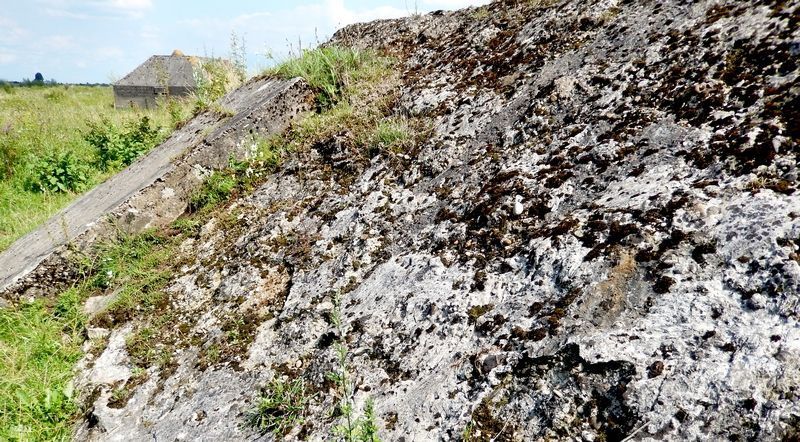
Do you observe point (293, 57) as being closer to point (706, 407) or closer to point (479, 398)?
point (479, 398)

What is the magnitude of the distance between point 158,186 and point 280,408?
12.2 ft

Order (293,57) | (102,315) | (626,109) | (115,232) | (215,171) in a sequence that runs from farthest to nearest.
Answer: (293,57) → (215,171) → (115,232) → (102,315) → (626,109)

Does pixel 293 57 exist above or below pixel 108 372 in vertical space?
above

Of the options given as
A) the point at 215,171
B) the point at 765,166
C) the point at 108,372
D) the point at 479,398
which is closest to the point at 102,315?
the point at 108,372

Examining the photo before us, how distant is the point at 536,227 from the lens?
2824 mm

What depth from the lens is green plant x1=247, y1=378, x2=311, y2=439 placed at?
2.60 metres

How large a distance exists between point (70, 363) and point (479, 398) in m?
3.60

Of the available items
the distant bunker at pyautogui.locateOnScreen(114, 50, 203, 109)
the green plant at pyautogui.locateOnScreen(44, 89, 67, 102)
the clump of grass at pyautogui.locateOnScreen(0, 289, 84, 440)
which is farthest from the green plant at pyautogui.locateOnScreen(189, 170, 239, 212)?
the green plant at pyautogui.locateOnScreen(44, 89, 67, 102)

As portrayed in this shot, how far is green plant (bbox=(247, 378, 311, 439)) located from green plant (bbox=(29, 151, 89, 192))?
754cm

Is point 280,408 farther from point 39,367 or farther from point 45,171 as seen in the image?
point 45,171

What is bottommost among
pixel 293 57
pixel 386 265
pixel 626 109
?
pixel 386 265

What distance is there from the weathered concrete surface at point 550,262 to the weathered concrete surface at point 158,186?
109cm

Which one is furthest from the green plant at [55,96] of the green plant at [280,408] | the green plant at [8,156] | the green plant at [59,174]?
the green plant at [280,408]

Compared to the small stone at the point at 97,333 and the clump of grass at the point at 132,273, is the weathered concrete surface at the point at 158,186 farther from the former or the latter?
the small stone at the point at 97,333
